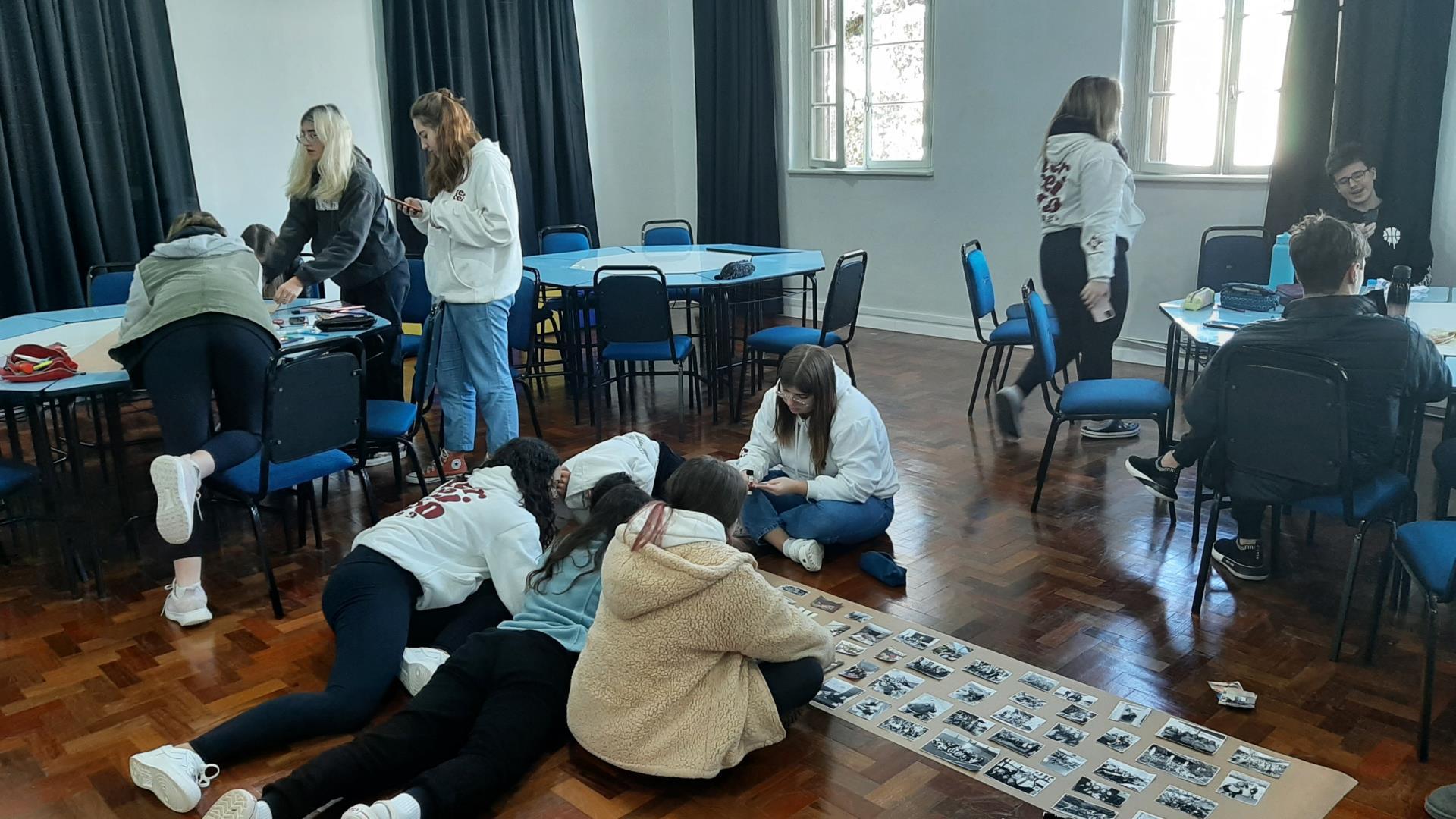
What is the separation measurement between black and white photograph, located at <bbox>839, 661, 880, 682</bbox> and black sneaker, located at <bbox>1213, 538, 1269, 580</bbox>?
121 cm

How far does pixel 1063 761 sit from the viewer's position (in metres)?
2.32

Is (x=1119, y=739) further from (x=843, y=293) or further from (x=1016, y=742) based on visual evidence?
(x=843, y=293)

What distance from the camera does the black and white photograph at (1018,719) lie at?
2459 mm

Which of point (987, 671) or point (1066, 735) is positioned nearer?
point (1066, 735)

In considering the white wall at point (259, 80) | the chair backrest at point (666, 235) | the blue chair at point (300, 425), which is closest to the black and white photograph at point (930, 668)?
the blue chair at point (300, 425)

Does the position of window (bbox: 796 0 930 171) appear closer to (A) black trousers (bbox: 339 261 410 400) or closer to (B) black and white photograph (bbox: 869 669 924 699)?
(A) black trousers (bbox: 339 261 410 400)

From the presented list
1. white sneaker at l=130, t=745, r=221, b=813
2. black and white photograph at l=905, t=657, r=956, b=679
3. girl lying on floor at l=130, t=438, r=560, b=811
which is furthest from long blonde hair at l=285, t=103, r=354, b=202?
black and white photograph at l=905, t=657, r=956, b=679

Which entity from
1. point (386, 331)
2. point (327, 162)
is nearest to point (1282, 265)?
point (386, 331)

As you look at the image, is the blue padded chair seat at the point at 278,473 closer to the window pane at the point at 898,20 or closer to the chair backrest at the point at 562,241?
the chair backrest at the point at 562,241

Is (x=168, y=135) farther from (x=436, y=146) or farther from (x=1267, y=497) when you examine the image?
(x=1267, y=497)

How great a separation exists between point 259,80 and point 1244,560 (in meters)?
5.83

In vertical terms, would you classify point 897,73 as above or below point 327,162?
above

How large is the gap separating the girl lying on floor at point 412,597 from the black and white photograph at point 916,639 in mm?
996

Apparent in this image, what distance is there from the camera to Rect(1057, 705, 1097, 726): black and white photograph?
2.47 m
